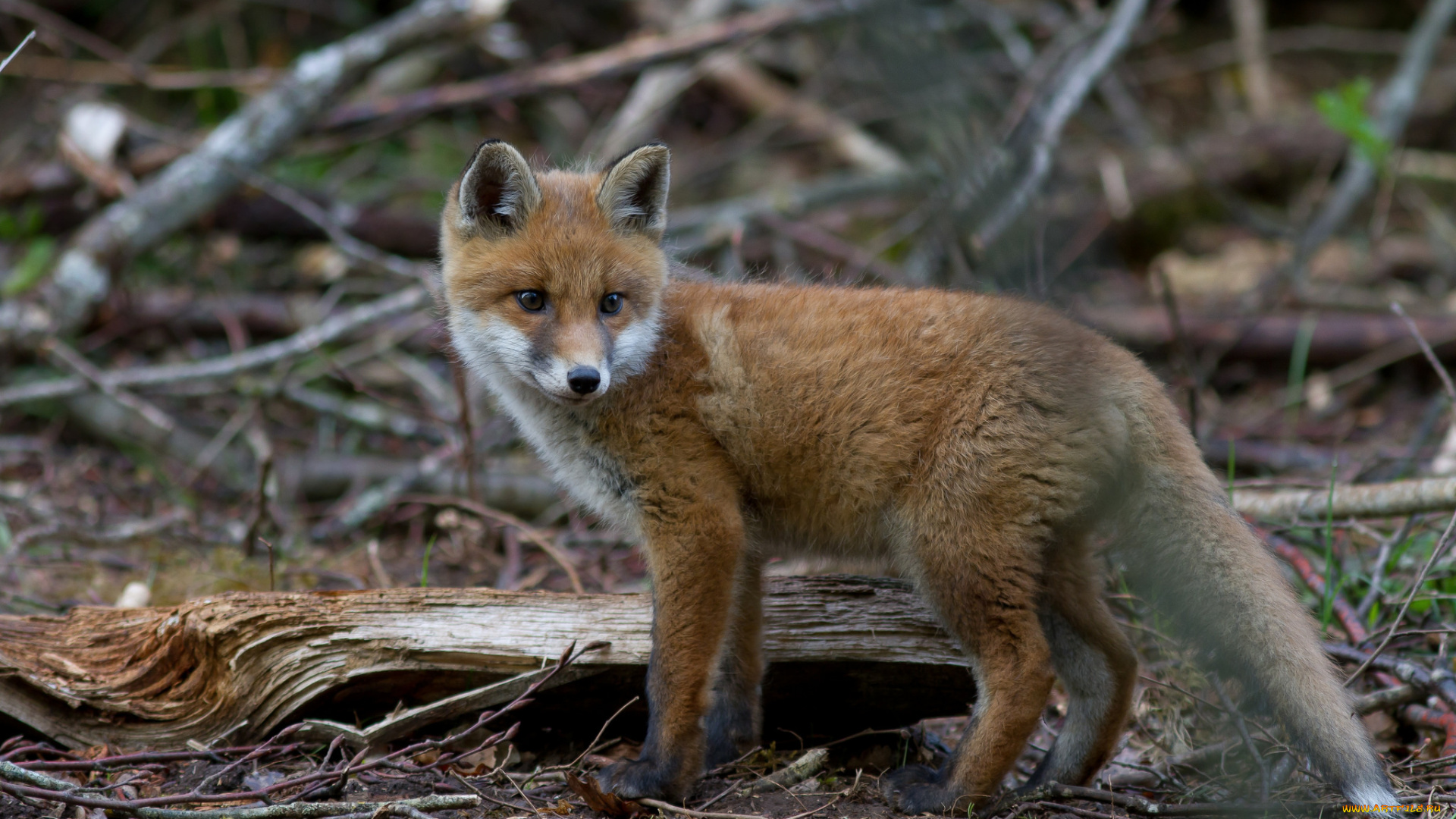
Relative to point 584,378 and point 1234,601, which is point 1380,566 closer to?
point 1234,601

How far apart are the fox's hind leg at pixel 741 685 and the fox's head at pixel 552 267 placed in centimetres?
111

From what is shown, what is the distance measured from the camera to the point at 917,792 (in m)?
3.95

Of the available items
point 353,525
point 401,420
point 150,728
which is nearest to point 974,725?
point 150,728

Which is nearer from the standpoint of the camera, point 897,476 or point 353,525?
point 897,476

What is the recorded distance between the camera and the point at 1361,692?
4680 mm

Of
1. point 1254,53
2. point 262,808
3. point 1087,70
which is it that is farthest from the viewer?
point 1254,53

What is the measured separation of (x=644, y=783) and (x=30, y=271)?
6.85 m

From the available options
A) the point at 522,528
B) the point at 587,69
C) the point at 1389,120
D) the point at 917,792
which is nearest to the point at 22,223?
the point at 587,69

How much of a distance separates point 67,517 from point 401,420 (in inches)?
88.9

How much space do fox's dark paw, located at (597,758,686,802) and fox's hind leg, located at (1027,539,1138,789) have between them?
1.44m

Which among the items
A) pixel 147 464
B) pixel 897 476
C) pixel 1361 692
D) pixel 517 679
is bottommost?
pixel 147 464

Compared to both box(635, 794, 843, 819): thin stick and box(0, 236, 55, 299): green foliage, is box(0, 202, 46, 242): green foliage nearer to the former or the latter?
box(0, 236, 55, 299): green foliage

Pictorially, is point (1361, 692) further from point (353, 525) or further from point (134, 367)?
point (134, 367)

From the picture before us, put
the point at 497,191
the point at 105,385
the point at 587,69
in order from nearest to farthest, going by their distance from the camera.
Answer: the point at 497,191
the point at 105,385
the point at 587,69
